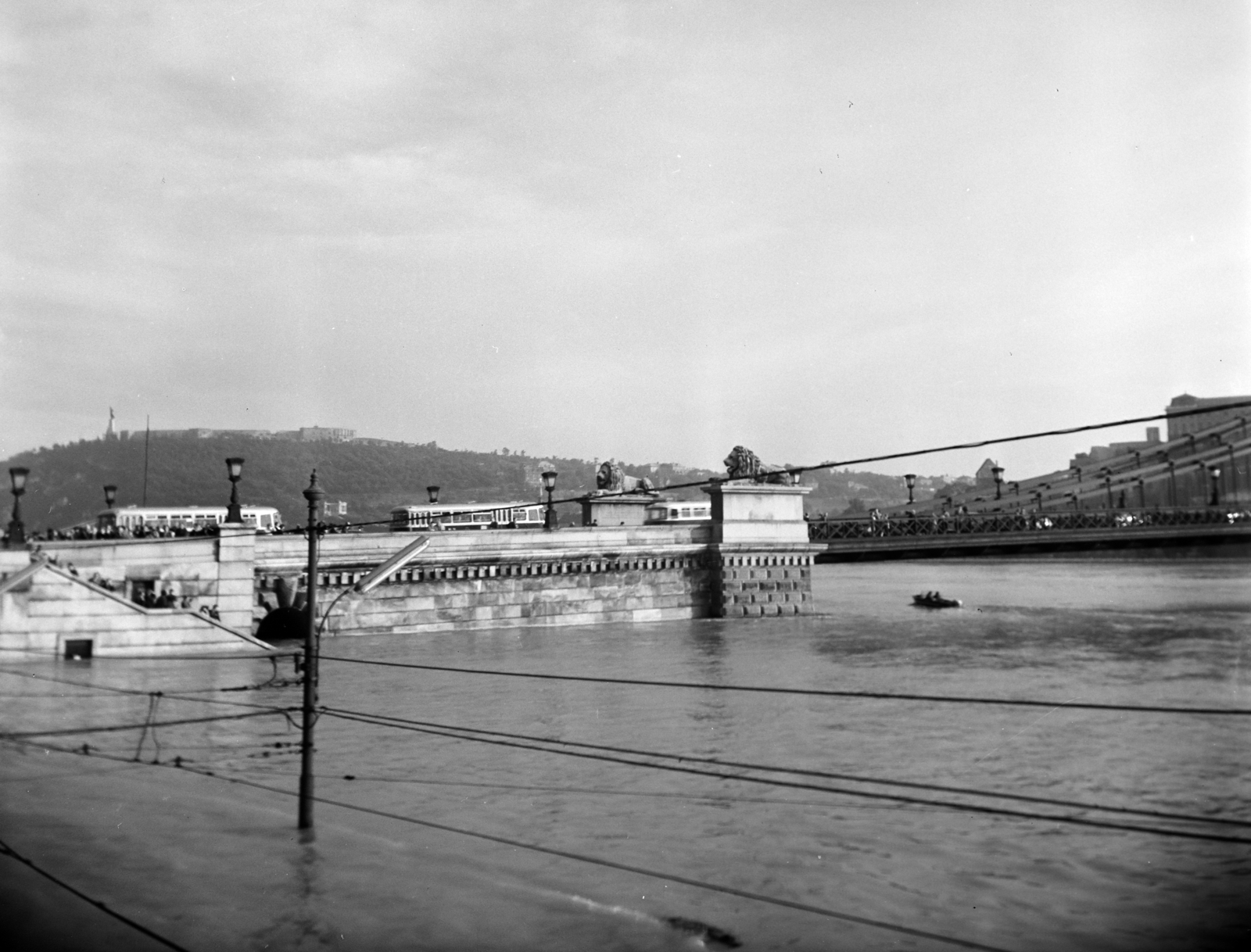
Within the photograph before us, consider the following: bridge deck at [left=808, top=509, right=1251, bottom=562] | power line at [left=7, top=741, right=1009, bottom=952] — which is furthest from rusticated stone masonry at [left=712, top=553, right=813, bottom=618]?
power line at [left=7, top=741, right=1009, bottom=952]

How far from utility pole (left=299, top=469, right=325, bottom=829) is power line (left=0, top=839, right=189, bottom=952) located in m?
1.98

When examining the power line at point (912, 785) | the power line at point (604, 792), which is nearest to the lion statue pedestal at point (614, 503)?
the power line at point (604, 792)

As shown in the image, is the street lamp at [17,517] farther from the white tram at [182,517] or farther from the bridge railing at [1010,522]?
the bridge railing at [1010,522]

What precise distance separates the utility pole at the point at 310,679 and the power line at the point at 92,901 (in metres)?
1.98

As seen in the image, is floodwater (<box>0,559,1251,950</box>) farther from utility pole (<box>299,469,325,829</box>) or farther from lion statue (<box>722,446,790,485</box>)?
lion statue (<box>722,446,790,485</box>)

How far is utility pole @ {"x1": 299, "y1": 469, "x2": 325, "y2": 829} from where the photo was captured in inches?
358

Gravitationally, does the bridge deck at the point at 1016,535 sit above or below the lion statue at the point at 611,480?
below

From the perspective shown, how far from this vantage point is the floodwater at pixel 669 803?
27.2 feet

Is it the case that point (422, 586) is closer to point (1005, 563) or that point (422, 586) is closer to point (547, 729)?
point (547, 729)

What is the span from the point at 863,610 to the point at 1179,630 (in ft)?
45.2

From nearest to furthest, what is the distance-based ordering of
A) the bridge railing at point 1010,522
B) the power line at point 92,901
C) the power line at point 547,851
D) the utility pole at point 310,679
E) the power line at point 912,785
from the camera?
the power line at point 912,785, the power line at point 92,901, the utility pole at point 310,679, the power line at point 547,851, the bridge railing at point 1010,522

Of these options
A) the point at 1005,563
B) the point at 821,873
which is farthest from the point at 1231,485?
the point at 821,873

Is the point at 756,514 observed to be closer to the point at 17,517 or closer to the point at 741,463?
the point at 741,463

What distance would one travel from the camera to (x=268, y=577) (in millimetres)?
30062
